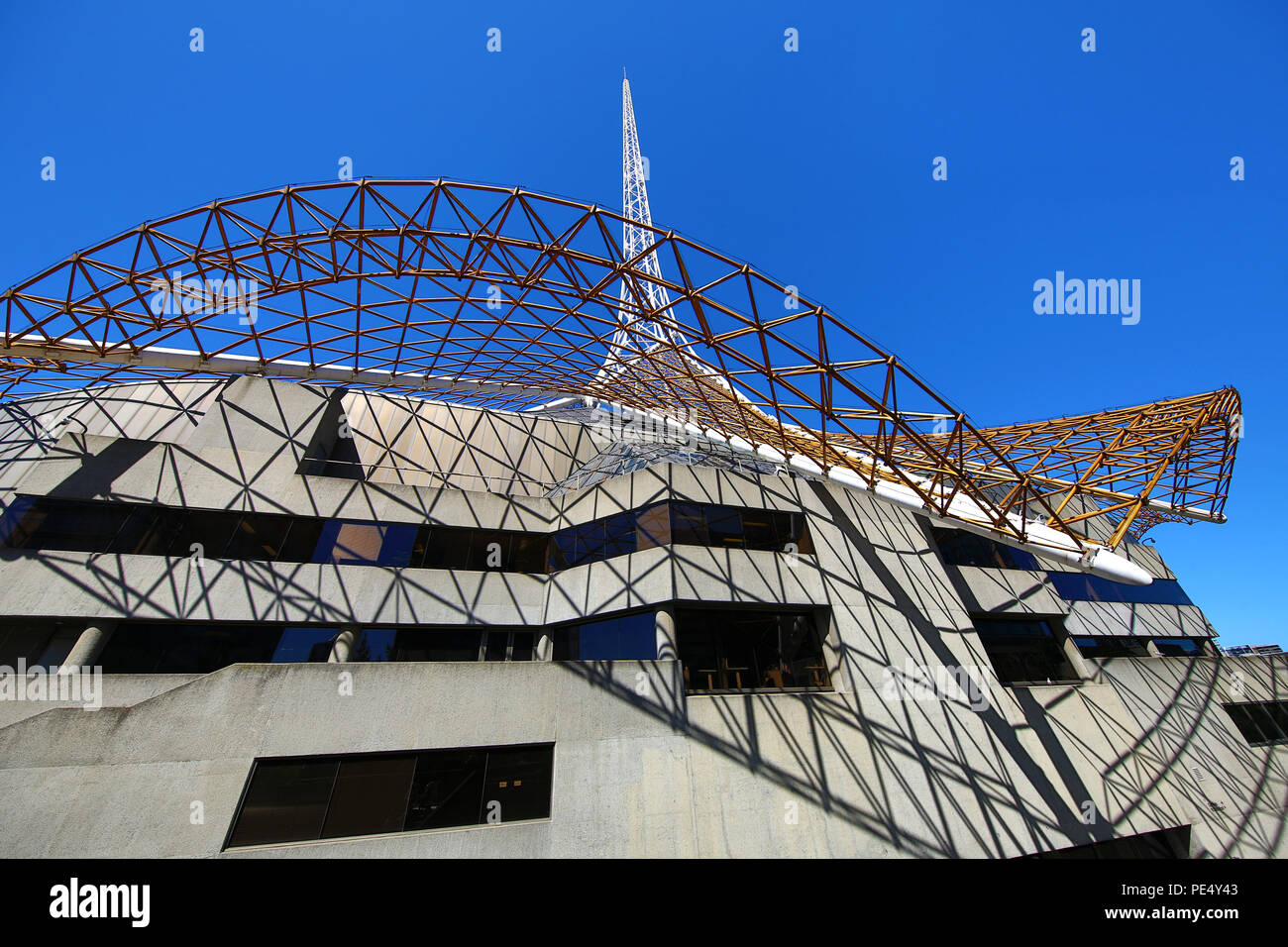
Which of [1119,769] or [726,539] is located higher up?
[726,539]

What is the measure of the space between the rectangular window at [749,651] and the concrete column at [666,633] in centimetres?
38

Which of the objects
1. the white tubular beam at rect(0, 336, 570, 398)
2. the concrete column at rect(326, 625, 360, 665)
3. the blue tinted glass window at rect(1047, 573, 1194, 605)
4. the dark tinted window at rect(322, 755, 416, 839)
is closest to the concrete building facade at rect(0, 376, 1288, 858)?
the dark tinted window at rect(322, 755, 416, 839)

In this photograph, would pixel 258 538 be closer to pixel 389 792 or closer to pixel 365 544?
pixel 365 544

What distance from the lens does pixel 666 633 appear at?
1817 centimetres

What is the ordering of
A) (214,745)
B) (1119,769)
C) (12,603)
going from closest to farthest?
(214,745), (12,603), (1119,769)

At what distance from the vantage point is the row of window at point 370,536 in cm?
1883

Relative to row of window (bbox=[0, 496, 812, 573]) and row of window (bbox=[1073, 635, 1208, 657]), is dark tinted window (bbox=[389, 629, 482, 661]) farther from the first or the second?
row of window (bbox=[1073, 635, 1208, 657])

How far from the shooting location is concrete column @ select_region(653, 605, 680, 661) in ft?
58.9

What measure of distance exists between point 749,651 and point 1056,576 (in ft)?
74.4

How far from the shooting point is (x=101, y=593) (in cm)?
1770

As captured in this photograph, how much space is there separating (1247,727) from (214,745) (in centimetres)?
4596

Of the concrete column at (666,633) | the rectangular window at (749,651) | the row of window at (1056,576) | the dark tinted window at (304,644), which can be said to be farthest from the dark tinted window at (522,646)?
the row of window at (1056,576)
